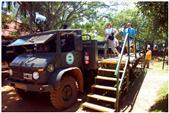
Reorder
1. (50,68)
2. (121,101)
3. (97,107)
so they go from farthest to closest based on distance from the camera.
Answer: (121,101) → (50,68) → (97,107)

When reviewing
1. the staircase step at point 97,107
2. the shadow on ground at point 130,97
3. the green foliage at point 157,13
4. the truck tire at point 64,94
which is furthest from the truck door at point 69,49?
the green foliage at point 157,13

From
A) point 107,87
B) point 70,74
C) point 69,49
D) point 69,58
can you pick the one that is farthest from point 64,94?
point 69,49

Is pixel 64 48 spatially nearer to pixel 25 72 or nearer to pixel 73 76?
pixel 73 76

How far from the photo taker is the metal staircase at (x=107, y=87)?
686 cm

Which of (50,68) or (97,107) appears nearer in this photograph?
(97,107)

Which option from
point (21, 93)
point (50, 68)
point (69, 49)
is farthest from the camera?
point (21, 93)

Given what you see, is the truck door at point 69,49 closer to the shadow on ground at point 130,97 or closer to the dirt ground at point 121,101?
the dirt ground at point 121,101

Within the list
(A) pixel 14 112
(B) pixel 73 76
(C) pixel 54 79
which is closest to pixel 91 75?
(B) pixel 73 76

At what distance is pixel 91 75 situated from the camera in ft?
28.5

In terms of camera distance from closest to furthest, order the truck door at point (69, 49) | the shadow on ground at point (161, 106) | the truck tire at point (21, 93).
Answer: the shadow on ground at point (161, 106)
the truck door at point (69, 49)
the truck tire at point (21, 93)

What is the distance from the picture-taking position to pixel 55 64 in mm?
7230

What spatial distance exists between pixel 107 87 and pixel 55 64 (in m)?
1.72

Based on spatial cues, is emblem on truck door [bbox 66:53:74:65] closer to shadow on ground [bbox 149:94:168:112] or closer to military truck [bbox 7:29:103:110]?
military truck [bbox 7:29:103:110]

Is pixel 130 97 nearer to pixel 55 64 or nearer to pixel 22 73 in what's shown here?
pixel 55 64
